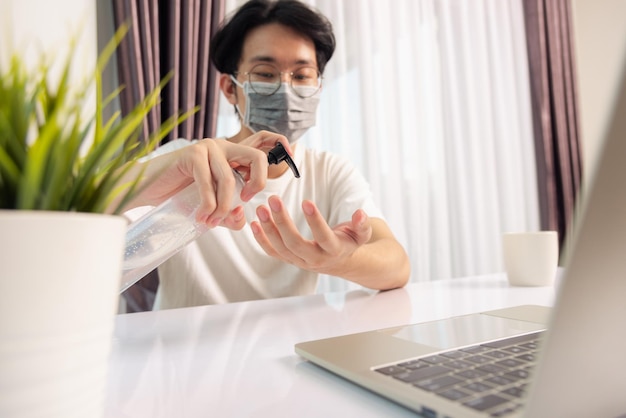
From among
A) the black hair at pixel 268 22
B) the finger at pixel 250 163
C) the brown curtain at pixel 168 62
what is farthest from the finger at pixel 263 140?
the brown curtain at pixel 168 62

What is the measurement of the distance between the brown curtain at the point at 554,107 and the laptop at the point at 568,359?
7.79 feet

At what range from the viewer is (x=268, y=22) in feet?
4.32

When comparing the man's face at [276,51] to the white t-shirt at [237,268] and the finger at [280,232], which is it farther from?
the finger at [280,232]

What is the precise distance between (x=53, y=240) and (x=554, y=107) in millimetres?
2745

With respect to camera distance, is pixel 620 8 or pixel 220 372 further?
pixel 620 8

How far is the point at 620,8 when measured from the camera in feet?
7.79

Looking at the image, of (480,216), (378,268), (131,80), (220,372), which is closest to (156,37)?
(131,80)

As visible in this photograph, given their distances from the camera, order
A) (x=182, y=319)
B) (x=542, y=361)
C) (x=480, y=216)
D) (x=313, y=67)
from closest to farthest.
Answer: (x=542, y=361)
(x=182, y=319)
(x=313, y=67)
(x=480, y=216)

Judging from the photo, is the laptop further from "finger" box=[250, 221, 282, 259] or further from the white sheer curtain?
the white sheer curtain

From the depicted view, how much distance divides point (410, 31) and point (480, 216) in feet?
3.14

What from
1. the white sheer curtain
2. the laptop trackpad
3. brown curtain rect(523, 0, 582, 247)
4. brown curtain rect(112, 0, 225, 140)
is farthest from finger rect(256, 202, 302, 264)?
brown curtain rect(523, 0, 582, 247)

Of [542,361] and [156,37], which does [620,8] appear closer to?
[156,37]

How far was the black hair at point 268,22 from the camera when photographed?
1.31 m

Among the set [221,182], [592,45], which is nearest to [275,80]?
[221,182]
